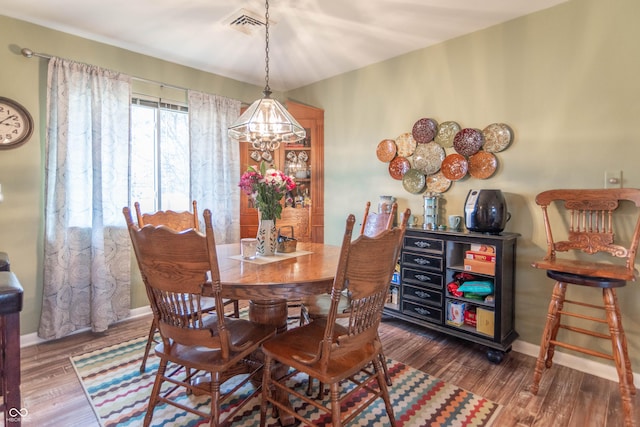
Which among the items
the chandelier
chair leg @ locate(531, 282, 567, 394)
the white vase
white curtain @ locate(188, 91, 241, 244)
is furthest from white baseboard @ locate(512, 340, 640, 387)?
white curtain @ locate(188, 91, 241, 244)

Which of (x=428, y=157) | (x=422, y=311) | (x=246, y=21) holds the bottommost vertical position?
(x=422, y=311)

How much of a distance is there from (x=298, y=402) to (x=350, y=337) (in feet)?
2.61

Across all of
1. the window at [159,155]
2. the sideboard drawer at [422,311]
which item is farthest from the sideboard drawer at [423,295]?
the window at [159,155]

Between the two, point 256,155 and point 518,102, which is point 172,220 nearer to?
point 256,155

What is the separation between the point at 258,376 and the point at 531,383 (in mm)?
1730

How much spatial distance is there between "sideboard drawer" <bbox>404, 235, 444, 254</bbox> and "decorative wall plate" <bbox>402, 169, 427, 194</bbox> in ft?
1.70

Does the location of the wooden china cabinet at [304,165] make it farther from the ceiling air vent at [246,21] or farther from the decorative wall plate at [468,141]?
the decorative wall plate at [468,141]

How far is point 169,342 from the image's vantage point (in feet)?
5.20

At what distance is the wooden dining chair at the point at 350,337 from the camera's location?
1312mm

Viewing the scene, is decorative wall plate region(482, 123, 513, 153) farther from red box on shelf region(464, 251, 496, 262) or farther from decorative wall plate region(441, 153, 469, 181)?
red box on shelf region(464, 251, 496, 262)

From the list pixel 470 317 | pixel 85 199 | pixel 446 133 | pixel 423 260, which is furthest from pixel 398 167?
pixel 85 199

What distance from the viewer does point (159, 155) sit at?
335 cm

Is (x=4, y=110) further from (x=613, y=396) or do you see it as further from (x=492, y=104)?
(x=613, y=396)

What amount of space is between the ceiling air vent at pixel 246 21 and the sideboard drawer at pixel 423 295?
245 centimetres
